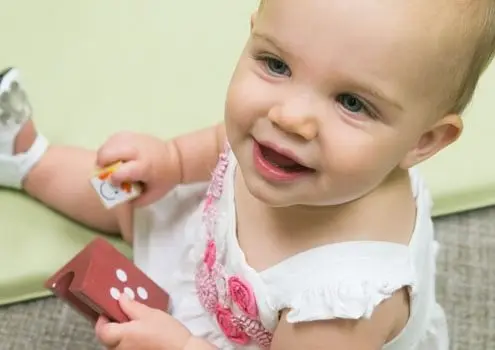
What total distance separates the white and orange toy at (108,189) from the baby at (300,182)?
0.01 metres

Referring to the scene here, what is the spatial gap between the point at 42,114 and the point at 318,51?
0.54 meters

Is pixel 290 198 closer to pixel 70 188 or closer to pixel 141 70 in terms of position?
pixel 70 188

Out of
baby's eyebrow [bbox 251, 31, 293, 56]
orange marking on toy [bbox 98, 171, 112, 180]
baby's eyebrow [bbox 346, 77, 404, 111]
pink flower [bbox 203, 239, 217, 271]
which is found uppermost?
baby's eyebrow [bbox 251, 31, 293, 56]

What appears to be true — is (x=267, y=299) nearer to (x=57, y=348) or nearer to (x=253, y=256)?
(x=253, y=256)

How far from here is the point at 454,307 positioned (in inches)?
40.4

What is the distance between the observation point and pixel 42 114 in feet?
3.57

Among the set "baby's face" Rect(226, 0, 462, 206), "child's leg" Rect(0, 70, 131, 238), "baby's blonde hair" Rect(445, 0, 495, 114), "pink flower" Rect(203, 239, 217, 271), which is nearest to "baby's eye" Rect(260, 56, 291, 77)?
"baby's face" Rect(226, 0, 462, 206)

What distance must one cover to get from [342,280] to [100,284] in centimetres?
23

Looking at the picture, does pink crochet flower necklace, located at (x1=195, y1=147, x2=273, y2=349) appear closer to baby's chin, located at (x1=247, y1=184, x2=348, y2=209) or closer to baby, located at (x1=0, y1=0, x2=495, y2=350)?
baby, located at (x1=0, y1=0, x2=495, y2=350)

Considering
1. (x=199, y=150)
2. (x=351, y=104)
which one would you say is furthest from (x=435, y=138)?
(x=199, y=150)

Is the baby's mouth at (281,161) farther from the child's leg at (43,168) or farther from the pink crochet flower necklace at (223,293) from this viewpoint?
the child's leg at (43,168)

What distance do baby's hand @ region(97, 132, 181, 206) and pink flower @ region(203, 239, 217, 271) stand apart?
11 centimetres

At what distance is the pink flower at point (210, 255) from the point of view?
847mm

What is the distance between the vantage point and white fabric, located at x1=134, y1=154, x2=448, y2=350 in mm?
729
